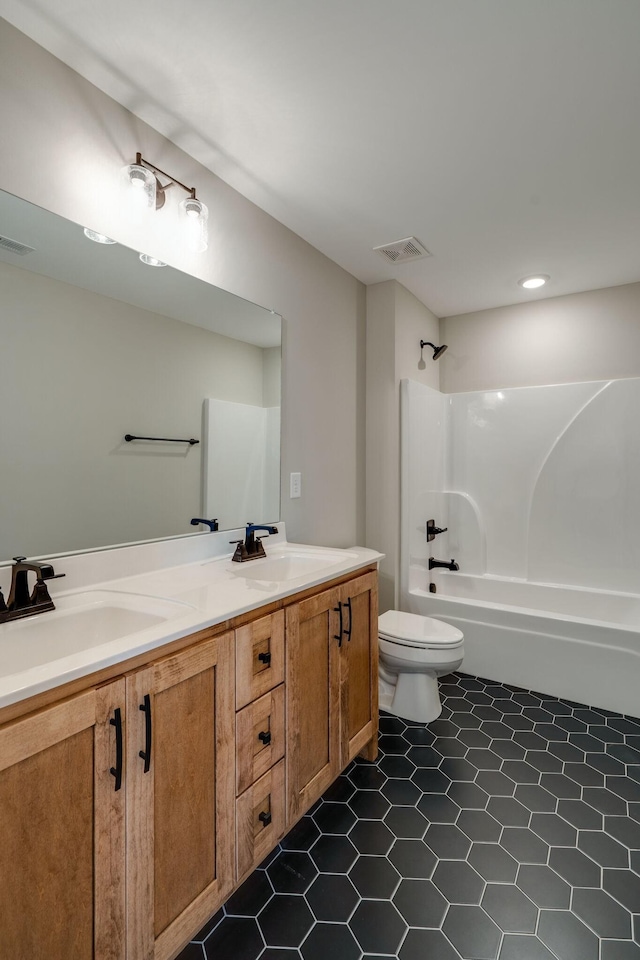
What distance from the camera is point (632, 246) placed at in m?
2.54

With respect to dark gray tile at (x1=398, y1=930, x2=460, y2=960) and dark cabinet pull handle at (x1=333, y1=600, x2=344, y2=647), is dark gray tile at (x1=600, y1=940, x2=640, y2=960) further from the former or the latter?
dark cabinet pull handle at (x1=333, y1=600, x2=344, y2=647)

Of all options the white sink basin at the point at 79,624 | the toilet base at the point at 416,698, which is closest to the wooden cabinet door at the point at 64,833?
the white sink basin at the point at 79,624

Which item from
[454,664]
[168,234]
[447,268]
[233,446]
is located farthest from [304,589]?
[447,268]

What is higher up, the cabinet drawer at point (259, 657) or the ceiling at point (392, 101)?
the ceiling at point (392, 101)

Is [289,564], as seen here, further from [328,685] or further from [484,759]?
[484,759]

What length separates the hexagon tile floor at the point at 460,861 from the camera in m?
1.30

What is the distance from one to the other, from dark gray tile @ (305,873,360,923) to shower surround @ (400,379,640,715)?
1678mm

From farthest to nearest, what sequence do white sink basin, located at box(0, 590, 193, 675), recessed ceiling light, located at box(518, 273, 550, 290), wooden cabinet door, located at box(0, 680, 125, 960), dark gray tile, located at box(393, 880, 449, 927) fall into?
recessed ceiling light, located at box(518, 273, 550, 290) < dark gray tile, located at box(393, 880, 449, 927) < white sink basin, located at box(0, 590, 193, 675) < wooden cabinet door, located at box(0, 680, 125, 960)

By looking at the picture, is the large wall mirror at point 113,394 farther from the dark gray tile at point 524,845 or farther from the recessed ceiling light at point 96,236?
the dark gray tile at point 524,845

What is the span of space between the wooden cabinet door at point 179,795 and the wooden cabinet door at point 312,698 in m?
0.28

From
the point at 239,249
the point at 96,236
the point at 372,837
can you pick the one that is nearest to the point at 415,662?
the point at 372,837

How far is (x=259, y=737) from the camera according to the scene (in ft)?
→ 4.53

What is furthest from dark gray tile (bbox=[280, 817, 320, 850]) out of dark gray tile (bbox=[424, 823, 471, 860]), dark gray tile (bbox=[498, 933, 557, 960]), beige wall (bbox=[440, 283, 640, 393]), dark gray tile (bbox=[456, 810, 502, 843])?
beige wall (bbox=[440, 283, 640, 393])

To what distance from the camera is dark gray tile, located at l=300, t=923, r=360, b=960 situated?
126 centimetres
